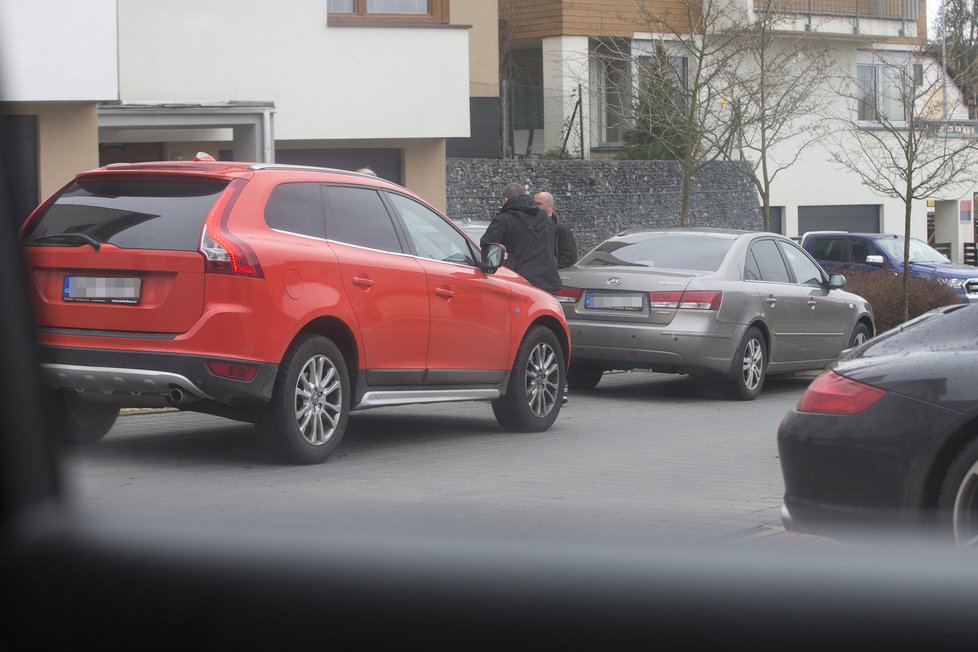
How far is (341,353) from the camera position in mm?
7570

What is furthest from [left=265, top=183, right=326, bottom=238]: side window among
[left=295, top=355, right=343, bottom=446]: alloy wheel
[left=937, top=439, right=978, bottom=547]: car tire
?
[left=937, top=439, right=978, bottom=547]: car tire

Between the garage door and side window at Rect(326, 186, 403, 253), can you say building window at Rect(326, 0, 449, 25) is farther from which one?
the garage door

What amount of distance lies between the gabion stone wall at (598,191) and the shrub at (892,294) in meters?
6.94

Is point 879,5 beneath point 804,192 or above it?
above

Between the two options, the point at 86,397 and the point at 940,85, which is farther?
the point at 940,85

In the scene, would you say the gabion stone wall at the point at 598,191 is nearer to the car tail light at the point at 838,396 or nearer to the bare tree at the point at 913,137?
the bare tree at the point at 913,137

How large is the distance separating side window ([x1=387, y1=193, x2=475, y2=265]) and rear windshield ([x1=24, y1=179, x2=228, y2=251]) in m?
1.60

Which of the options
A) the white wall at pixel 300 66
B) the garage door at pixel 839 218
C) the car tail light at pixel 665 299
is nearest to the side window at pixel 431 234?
the car tail light at pixel 665 299

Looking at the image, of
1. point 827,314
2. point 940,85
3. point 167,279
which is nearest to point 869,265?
point 940,85

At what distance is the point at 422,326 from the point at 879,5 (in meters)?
29.7

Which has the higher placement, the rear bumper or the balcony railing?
the balcony railing

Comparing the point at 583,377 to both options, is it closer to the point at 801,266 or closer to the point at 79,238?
the point at 801,266

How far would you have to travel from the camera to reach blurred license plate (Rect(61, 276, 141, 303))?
509cm

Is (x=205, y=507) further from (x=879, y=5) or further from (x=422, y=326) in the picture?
(x=879, y=5)
